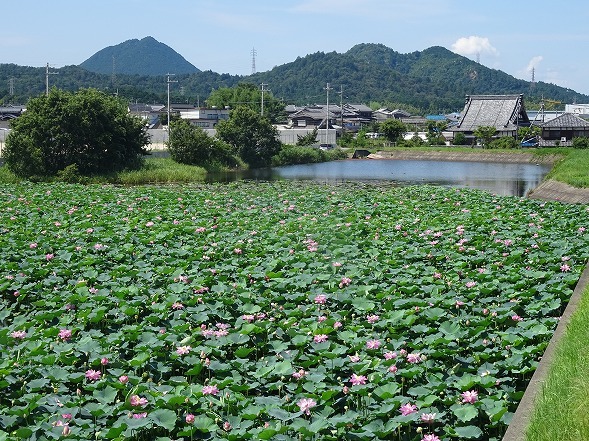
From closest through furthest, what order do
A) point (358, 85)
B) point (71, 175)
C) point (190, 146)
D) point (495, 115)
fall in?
point (71, 175) < point (190, 146) < point (495, 115) < point (358, 85)

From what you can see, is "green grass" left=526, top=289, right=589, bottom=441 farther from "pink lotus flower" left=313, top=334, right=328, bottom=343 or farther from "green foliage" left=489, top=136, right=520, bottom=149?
"green foliage" left=489, top=136, right=520, bottom=149

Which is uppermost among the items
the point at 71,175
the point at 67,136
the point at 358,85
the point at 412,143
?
the point at 358,85

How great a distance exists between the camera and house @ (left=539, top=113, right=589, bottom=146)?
178 feet

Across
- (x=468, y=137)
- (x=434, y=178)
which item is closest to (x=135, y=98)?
(x=468, y=137)

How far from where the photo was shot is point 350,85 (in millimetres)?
139125

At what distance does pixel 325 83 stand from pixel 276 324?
13435 centimetres

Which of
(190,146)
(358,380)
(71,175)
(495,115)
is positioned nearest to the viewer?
(358,380)

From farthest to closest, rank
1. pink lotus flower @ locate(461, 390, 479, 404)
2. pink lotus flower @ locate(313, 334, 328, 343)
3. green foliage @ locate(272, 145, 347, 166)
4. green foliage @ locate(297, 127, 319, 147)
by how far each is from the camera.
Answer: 1. green foliage @ locate(297, 127, 319, 147)
2. green foliage @ locate(272, 145, 347, 166)
3. pink lotus flower @ locate(313, 334, 328, 343)
4. pink lotus flower @ locate(461, 390, 479, 404)

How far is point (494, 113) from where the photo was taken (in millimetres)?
61031

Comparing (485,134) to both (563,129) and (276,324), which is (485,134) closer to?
(563,129)

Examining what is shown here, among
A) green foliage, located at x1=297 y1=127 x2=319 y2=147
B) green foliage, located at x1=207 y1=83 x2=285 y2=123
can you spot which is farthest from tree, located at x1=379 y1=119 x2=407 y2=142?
green foliage, located at x1=207 y1=83 x2=285 y2=123

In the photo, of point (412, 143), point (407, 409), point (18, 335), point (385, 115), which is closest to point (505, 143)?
point (412, 143)

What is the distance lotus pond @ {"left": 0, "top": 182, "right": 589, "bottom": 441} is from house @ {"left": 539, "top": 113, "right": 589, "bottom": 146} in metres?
46.4

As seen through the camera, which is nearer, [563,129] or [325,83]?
[563,129]
